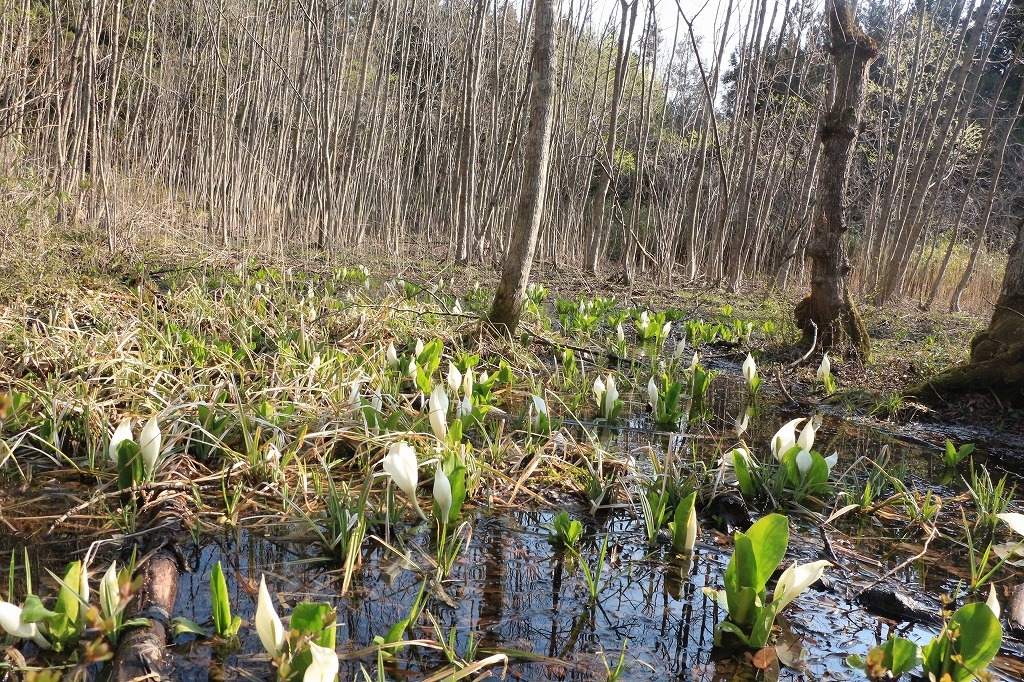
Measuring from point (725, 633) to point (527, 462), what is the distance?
4.11 ft

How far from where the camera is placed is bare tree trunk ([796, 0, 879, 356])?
5156mm

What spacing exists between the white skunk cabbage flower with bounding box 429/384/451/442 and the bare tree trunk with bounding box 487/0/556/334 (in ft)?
6.86

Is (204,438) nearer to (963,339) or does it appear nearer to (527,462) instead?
(527,462)

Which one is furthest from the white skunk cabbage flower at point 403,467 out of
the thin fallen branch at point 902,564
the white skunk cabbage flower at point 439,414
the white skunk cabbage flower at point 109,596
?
the thin fallen branch at point 902,564

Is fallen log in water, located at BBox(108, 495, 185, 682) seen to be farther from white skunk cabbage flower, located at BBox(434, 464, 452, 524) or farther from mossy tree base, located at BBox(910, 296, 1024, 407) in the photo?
mossy tree base, located at BBox(910, 296, 1024, 407)

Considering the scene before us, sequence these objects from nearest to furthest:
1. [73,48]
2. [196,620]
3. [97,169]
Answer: [196,620]
[73,48]
[97,169]

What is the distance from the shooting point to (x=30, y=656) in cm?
134

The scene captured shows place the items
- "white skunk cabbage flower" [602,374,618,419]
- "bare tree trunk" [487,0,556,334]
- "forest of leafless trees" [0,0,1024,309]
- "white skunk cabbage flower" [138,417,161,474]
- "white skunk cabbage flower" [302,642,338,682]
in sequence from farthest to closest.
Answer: "forest of leafless trees" [0,0,1024,309], "bare tree trunk" [487,0,556,334], "white skunk cabbage flower" [602,374,618,419], "white skunk cabbage flower" [138,417,161,474], "white skunk cabbage flower" [302,642,338,682]

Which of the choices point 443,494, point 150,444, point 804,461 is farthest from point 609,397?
point 150,444

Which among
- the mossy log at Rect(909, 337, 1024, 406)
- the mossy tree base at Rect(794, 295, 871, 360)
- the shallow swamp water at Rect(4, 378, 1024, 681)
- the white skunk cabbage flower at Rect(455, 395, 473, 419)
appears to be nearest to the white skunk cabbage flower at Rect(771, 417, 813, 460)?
the shallow swamp water at Rect(4, 378, 1024, 681)

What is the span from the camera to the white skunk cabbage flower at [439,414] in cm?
237

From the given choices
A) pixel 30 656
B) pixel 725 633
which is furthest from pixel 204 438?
pixel 725 633

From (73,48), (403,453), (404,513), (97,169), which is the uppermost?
(73,48)

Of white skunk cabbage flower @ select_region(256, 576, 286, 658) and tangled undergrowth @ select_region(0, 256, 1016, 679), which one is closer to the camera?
white skunk cabbage flower @ select_region(256, 576, 286, 658)
